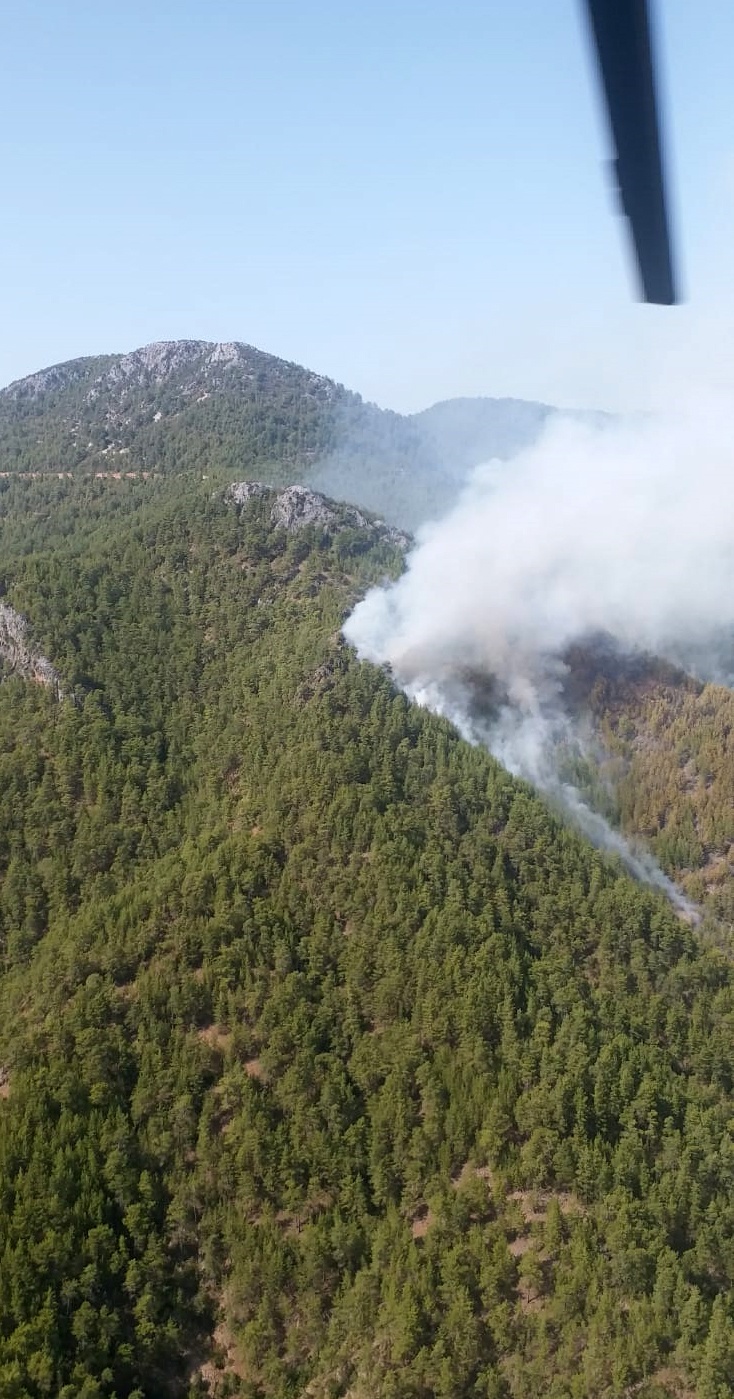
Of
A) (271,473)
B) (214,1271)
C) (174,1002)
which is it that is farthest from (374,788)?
(271,473)

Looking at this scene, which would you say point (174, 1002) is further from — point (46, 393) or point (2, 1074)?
point (46, 393)

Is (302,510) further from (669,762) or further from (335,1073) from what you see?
(335,1073)

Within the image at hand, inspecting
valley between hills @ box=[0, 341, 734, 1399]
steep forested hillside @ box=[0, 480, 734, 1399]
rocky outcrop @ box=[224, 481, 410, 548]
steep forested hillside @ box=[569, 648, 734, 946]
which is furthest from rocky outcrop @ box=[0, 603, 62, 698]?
steep forested hillside @ box=[569, 648, 734, 946]

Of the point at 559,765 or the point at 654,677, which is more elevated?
the point at 654,677

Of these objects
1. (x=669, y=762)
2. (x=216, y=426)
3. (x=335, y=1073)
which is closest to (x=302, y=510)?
(x=669, y=762)

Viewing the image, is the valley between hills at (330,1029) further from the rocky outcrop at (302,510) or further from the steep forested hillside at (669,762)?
the rocky outcrop at (302,510)

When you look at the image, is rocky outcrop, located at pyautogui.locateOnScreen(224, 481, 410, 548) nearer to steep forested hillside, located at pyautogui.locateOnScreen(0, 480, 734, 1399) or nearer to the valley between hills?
the valley between hills

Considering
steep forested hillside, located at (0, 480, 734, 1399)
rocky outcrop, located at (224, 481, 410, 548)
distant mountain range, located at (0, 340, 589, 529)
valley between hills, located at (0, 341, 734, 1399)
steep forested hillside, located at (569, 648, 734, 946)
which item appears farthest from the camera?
distant mountain range, located at (0, 340, 589, 529)
